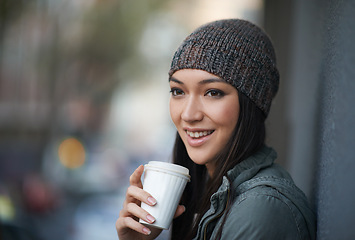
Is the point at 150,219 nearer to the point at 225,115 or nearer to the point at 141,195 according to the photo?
the point at 141,195

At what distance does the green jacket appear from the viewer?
4.72 ft

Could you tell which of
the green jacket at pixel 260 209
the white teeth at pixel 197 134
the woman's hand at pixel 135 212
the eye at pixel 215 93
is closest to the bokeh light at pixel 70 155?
the woman's hand at pixel 135 212

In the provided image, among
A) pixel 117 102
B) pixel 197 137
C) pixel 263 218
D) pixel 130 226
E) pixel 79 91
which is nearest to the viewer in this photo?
pixel 263 218

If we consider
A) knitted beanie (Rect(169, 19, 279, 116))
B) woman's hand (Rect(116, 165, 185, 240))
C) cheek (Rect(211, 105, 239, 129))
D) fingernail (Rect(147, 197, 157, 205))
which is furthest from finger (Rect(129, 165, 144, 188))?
knitted beanie (Rect(169, 19, 279, 116))

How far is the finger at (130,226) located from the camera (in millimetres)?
1796

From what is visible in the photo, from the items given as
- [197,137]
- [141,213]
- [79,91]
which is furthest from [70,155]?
[141,213]

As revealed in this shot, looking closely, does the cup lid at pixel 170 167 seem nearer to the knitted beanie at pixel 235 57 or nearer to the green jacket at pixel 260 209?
the green jacket at pixel 260 209

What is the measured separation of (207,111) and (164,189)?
45cm

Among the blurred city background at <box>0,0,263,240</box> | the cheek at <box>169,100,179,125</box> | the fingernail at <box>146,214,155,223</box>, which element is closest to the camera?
the fingernail at <box>146,214,155,223</box>

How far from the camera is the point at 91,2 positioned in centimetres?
1323

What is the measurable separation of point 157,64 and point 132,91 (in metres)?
3.57

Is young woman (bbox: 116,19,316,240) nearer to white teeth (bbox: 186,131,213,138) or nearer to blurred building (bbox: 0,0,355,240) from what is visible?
white teeth (bbox: 186,131,213,138)

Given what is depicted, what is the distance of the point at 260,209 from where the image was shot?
1461mm

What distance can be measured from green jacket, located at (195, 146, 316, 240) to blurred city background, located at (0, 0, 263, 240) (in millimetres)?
5150
